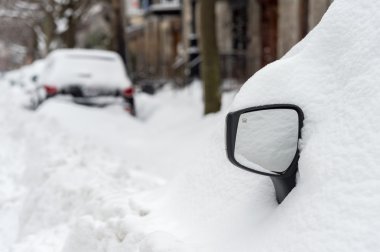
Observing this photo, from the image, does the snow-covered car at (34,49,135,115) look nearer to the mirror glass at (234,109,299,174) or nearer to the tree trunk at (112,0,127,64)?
the tree trunk at (112,0,127,64)

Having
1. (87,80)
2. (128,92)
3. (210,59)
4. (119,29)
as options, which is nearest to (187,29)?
(119,29)

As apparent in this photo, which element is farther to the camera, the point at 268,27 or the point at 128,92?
the point at 268,27

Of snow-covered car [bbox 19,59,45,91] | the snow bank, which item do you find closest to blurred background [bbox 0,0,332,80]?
snow-covered car [bbox 19,59,45,91]

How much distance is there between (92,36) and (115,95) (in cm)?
3124

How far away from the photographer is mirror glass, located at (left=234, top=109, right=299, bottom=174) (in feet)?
6.55

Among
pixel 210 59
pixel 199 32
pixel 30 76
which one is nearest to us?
pixel 210 59

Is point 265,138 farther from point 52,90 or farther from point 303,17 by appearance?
point 52,90

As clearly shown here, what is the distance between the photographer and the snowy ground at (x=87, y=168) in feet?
11.9

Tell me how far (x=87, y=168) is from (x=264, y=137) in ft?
15.8

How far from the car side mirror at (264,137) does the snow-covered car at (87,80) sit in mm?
9495

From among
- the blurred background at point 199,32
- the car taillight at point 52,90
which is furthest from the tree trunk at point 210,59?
the car taillight at point 52,90

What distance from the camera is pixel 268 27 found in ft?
58.2

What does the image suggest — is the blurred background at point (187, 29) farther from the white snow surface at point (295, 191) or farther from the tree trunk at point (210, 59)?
the white snow surface at point (295, 191)

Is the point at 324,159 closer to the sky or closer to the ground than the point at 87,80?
closer to the sky
